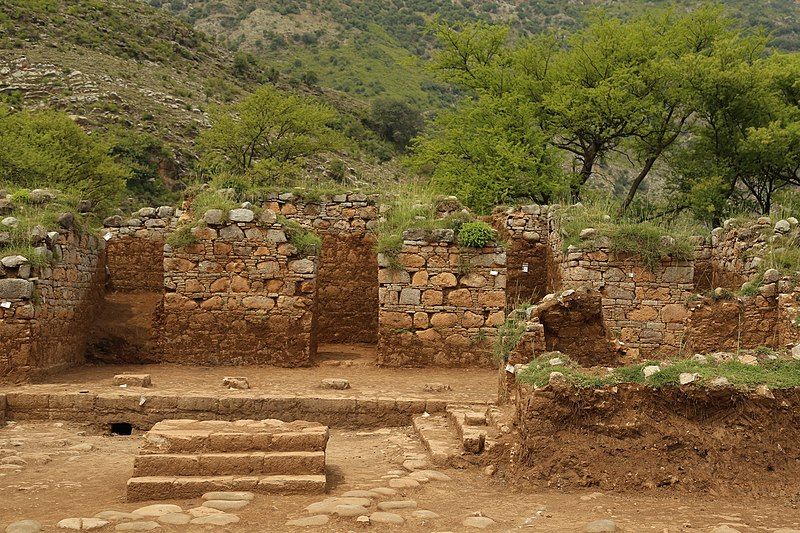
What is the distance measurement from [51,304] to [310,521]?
8.06 metres

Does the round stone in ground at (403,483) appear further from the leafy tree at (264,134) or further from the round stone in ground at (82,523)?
the leafy tree at (264,134)

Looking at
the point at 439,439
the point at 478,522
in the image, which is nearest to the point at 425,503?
the point at 478,522

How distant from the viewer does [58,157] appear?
2764 centimetres

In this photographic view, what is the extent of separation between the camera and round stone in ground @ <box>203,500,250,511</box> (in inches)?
218

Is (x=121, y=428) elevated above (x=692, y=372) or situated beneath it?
situated beneath

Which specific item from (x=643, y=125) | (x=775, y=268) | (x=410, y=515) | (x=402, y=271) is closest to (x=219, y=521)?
(x=410, y=515)

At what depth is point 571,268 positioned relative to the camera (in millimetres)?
14508

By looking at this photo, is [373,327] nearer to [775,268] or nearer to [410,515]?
[775,268]

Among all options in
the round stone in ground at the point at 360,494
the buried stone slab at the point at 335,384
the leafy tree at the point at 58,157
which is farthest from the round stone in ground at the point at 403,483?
the leafy tree at the point at 58,157

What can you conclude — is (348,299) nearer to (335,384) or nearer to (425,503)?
(335,384)

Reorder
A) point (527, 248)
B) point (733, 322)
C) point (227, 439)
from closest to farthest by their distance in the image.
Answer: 1. point (227, 439)
2. point (733, 322)
3. point (527, 248)

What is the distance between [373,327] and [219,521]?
36.0 feet

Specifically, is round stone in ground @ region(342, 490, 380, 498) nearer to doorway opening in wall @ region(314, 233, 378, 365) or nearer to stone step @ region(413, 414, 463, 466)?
stone step @ region(413, 414, 463, 466)

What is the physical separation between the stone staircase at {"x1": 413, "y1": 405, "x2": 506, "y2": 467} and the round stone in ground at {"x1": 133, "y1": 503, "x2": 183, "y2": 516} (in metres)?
2.53
